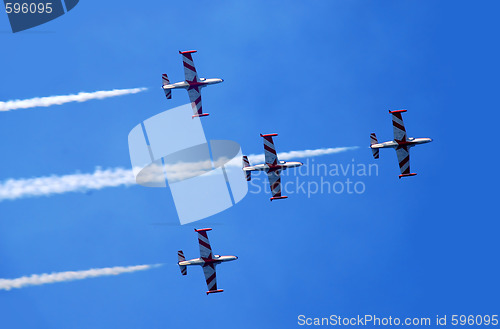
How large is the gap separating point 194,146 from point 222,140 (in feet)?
13.2

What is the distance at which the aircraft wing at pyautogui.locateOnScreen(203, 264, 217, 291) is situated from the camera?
96.8m

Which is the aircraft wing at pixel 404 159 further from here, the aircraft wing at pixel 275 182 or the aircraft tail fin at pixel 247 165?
the aircraft tail fin at pixel 247 165

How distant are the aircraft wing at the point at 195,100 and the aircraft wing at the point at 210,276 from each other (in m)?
22.5

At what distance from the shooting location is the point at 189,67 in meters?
103

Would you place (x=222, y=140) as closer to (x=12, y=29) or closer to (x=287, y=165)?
(x=287, y=165)

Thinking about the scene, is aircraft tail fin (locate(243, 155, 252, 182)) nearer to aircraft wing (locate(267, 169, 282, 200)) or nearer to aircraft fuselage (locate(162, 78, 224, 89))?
aircraft wing (locate(267, 169, 282, 200))

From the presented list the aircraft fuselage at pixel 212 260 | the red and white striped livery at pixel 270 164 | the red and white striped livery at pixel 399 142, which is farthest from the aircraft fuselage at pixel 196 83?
the aircraft fuselage at pixel 212 260

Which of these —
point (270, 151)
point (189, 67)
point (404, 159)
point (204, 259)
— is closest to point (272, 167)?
point (270, 151)

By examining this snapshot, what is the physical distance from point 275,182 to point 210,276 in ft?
50.3

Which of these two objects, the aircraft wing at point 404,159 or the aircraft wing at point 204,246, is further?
the aircraft wing at point 404,159

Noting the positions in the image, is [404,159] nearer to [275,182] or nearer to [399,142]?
[399,142]

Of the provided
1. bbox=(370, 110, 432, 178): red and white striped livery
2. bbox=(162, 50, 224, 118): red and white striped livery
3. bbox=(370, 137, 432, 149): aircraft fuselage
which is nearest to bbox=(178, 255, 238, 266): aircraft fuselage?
bbox=(162, 50, 224, 118): red and white striped livery

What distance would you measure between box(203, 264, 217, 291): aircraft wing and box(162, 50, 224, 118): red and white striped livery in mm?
22138

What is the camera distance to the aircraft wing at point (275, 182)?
9744cm
